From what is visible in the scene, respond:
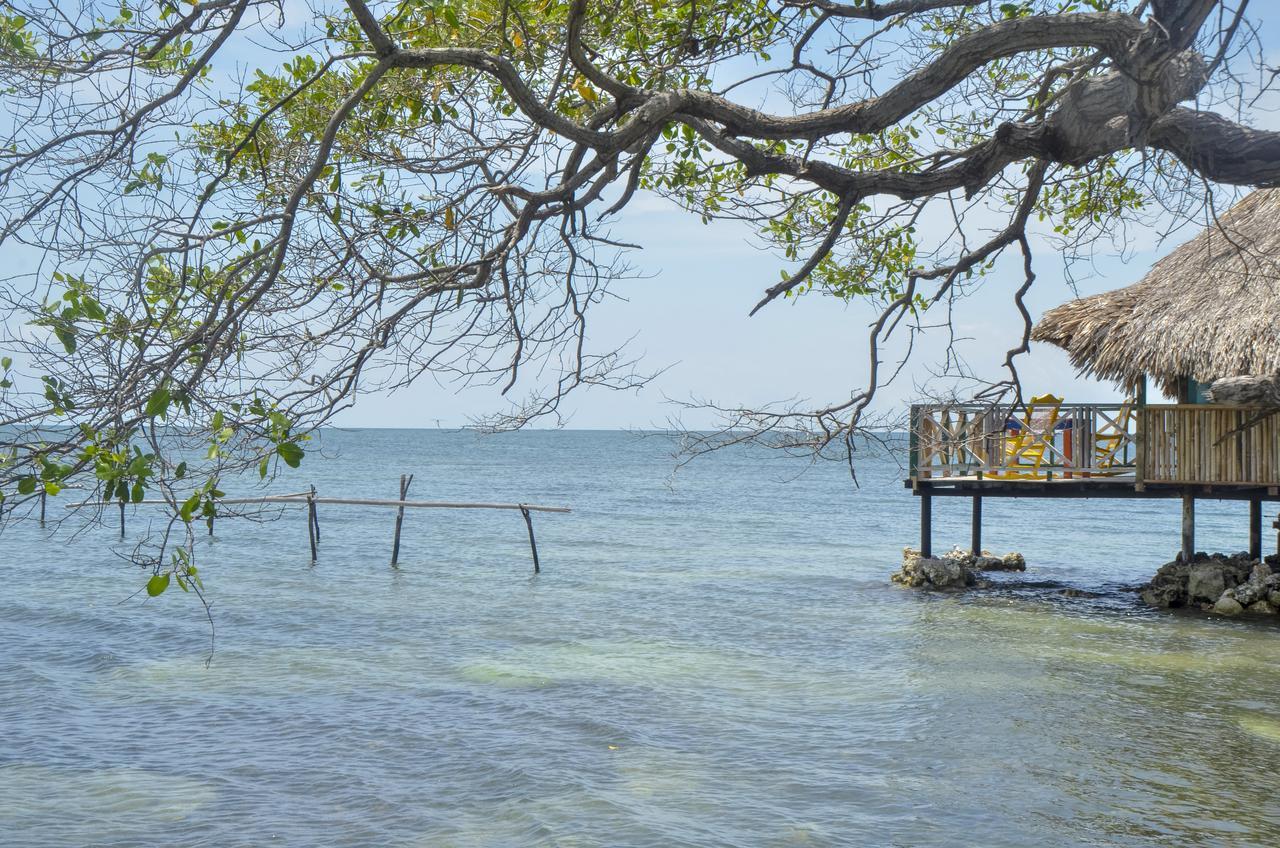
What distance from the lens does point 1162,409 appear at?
47.4 ft

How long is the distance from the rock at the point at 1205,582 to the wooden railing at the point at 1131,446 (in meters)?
1.63

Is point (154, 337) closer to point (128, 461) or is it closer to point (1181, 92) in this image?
point (128, 461)

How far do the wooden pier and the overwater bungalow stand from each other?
0.02 m

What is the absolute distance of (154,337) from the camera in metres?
3.68

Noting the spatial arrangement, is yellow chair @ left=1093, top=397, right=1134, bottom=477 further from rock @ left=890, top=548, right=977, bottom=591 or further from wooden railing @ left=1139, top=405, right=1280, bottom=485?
rock @ left=890, top=548, right=977, bottom=591

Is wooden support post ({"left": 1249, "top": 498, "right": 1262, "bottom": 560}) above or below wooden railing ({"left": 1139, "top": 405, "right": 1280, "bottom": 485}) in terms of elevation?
below

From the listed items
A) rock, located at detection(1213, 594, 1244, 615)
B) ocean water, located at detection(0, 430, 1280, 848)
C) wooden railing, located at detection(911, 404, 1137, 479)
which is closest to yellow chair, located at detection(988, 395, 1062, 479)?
wooden railing, located at detection(911, 404, 1137, 479)

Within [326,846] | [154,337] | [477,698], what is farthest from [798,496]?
[154,337]

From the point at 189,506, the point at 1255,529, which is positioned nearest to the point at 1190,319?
the point at 1255,529

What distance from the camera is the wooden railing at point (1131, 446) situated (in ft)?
45.6

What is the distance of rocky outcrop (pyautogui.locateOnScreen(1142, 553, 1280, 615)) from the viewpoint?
567 inches

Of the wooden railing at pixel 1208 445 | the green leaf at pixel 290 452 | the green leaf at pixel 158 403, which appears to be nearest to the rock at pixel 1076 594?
the wooden railing at pixel 1208 445

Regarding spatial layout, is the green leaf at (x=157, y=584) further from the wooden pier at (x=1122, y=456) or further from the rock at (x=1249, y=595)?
the rock at (x=1249, y=595)

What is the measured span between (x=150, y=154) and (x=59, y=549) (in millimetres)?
20292
